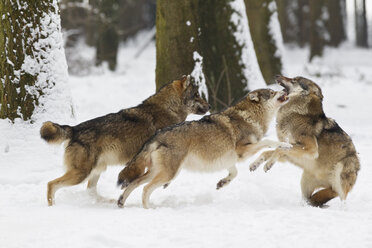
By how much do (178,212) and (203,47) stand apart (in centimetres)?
494

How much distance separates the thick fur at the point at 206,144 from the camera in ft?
19.2

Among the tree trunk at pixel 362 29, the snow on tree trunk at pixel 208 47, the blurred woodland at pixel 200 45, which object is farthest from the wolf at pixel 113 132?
the tree trunk at pixel 362 29

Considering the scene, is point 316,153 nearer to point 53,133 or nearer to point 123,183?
point 123,183

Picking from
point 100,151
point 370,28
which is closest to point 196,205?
point 100,151

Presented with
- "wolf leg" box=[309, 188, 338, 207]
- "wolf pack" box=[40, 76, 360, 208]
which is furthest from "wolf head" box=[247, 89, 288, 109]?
"wolf leg" box=[309, 188, 338, 207]

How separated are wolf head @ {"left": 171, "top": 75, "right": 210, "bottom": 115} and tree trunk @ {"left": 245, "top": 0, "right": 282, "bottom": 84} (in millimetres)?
6403

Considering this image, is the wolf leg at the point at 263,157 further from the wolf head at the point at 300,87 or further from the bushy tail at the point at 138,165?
the bushy tail at the point at 138,165

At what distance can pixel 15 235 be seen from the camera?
4.59 meters

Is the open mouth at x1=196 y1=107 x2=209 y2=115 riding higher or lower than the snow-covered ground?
higher

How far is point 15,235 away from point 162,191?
2460 mm

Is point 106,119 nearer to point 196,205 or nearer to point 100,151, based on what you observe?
point 100,151

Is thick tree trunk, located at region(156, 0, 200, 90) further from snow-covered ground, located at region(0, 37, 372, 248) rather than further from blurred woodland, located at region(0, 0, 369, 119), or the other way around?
snow-covered ground, located at region(0, 37, 372, 248)

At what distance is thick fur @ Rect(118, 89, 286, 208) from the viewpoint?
19.2 ft

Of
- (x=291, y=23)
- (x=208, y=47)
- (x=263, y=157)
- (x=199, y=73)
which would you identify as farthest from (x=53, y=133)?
(x=291, y=23)
